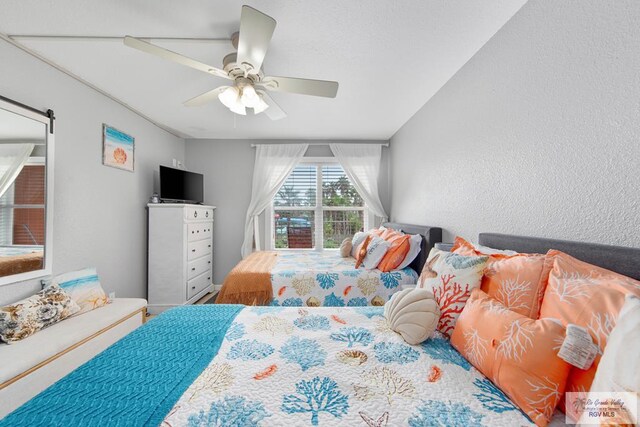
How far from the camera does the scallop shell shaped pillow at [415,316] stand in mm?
1171

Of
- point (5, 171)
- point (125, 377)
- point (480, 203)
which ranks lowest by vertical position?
point (125, 377)

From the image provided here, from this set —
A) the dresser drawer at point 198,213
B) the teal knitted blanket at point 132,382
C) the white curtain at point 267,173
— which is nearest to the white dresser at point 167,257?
the dresser drawer at point 198,213

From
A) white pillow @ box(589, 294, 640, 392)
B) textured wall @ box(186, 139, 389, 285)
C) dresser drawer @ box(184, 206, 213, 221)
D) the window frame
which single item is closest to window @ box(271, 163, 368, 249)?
the window frame

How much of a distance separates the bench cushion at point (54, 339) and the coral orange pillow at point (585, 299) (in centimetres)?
250

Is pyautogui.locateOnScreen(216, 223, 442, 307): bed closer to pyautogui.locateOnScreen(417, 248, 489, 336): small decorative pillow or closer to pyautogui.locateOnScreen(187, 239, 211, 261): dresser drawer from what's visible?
pyautogui.locateOnScreen(417, 248, 489, 336): small decorative pillow

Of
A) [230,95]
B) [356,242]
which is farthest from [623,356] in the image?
[356,242]

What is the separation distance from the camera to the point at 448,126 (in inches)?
95.5

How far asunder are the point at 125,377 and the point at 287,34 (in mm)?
2026

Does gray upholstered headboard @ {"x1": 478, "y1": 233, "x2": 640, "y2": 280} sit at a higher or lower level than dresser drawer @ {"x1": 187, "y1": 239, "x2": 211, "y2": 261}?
higher

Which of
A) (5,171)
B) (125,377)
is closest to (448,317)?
(125,377)

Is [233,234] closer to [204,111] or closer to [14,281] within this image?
[204,111]

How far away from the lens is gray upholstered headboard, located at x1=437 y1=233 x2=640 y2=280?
925 mm

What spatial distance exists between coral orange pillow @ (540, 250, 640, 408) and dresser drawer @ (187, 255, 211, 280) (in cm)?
359

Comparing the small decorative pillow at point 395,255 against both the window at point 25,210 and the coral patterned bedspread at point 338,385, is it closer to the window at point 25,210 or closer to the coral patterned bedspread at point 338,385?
the coral patterned bedspread at point 338,385
